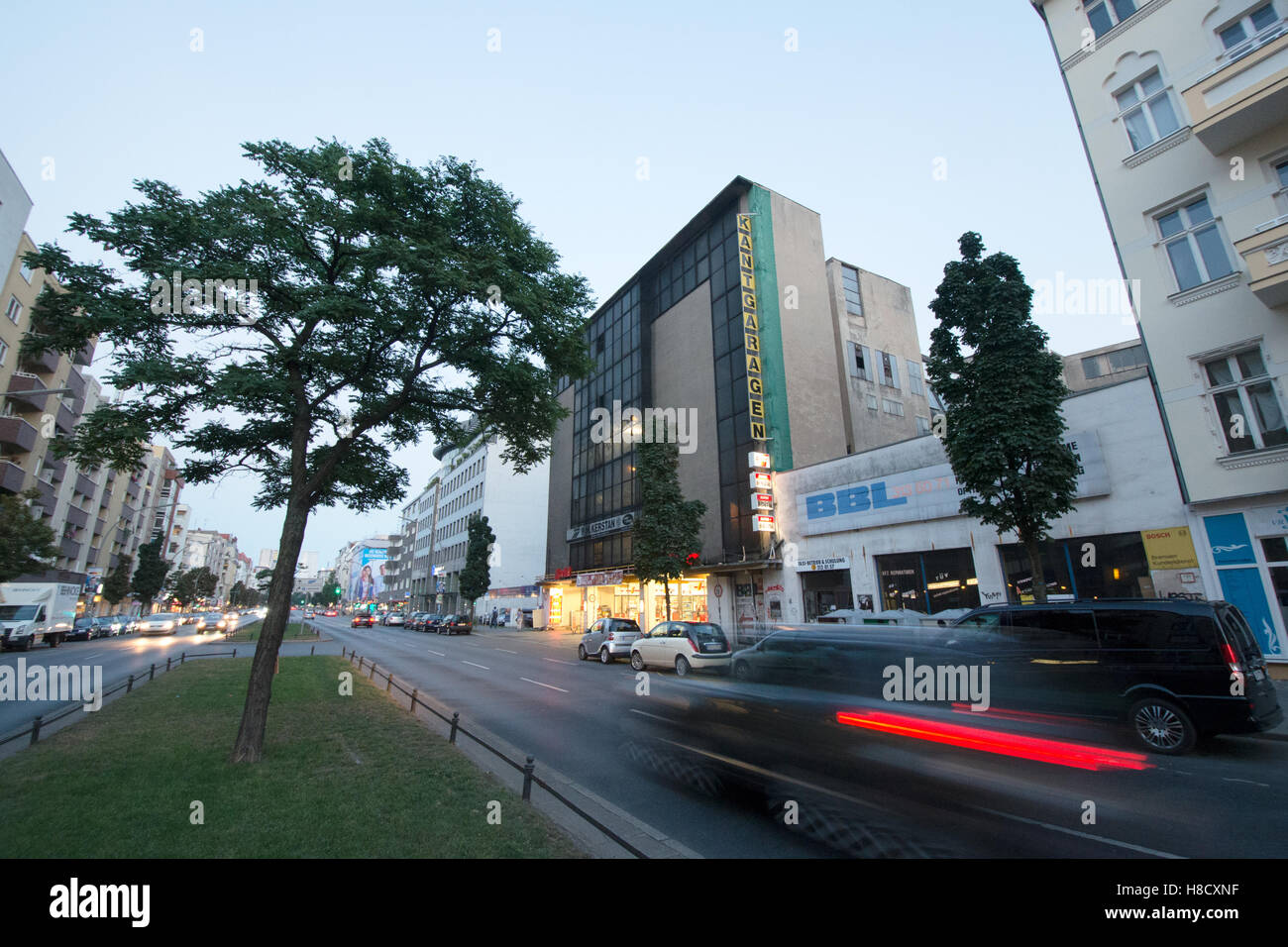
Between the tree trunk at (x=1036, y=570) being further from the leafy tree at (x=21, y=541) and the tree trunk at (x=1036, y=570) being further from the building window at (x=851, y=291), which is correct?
the leafy tree at (x=21, y=541)

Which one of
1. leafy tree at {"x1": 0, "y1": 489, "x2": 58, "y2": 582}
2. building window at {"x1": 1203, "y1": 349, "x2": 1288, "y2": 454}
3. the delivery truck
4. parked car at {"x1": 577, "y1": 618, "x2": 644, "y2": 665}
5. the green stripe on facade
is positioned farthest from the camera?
the green stripe on facade

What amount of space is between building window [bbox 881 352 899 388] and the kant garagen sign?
13437mm

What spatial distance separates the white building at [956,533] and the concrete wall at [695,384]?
414cm

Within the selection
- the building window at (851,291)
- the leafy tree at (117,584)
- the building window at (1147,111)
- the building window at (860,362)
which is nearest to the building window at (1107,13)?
the building window at (1147,111)

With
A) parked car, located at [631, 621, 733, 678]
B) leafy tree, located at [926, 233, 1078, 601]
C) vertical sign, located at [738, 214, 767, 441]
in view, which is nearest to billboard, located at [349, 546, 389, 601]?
vertical sign, located at [738, 214, 767, 441]

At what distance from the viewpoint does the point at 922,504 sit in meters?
20.7

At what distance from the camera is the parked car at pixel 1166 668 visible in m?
7.35

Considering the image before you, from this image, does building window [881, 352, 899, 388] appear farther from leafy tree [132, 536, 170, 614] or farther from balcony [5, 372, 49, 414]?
leafy tree [132, 536, 170, 614]

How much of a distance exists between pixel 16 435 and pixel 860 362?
53.8 metres

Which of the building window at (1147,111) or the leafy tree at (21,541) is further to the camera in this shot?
the leafy tree at (21,541)

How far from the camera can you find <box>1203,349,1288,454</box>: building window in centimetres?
1310

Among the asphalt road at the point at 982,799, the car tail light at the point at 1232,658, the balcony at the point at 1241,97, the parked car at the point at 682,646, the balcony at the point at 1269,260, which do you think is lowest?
the asphalt road at the point at 982,799
